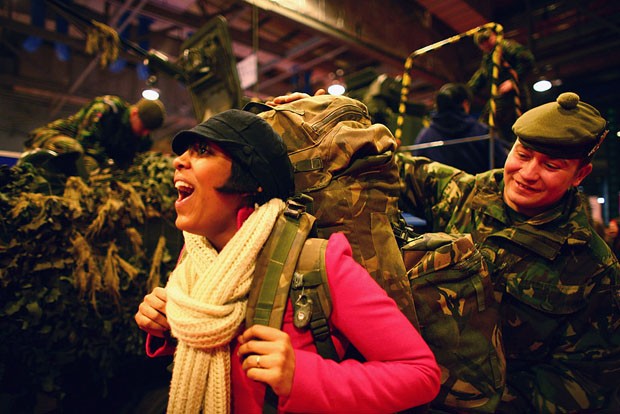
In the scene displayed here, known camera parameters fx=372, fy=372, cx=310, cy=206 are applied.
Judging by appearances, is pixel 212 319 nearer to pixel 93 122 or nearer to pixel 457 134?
pixel 457 134

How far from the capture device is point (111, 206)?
104 inches

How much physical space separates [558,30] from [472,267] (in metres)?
7.80

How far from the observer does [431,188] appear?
232cm

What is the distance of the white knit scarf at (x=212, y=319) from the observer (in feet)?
3.57

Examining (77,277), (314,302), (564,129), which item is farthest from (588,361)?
(77,277)

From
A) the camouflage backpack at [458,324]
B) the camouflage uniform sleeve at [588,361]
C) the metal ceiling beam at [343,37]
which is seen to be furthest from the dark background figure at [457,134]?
the metal ceiling beam at [343,37]

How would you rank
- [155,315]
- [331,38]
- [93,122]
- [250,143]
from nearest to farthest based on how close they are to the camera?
1. [250,143]
2. [155,315]
3. [93,122]
4. [331,38]

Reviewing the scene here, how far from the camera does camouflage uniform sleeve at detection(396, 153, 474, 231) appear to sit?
2.21 metres

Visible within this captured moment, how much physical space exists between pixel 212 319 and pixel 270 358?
0.23 m

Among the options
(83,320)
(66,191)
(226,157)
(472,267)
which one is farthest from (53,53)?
(472,267)

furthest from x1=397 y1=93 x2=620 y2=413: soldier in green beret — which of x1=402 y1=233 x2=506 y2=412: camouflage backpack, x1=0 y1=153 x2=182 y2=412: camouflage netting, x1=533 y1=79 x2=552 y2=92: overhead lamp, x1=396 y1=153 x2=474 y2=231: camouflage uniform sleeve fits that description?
x1=533 y1=79 x2=552 y2=92: overhead lamp

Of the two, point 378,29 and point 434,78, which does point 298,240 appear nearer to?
point 378,29

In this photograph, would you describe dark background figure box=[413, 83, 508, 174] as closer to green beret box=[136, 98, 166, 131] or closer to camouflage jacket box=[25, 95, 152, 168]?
green beret box=[136, 98, 166, 131]

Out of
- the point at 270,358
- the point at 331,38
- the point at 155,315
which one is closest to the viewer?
the point at 270,358
